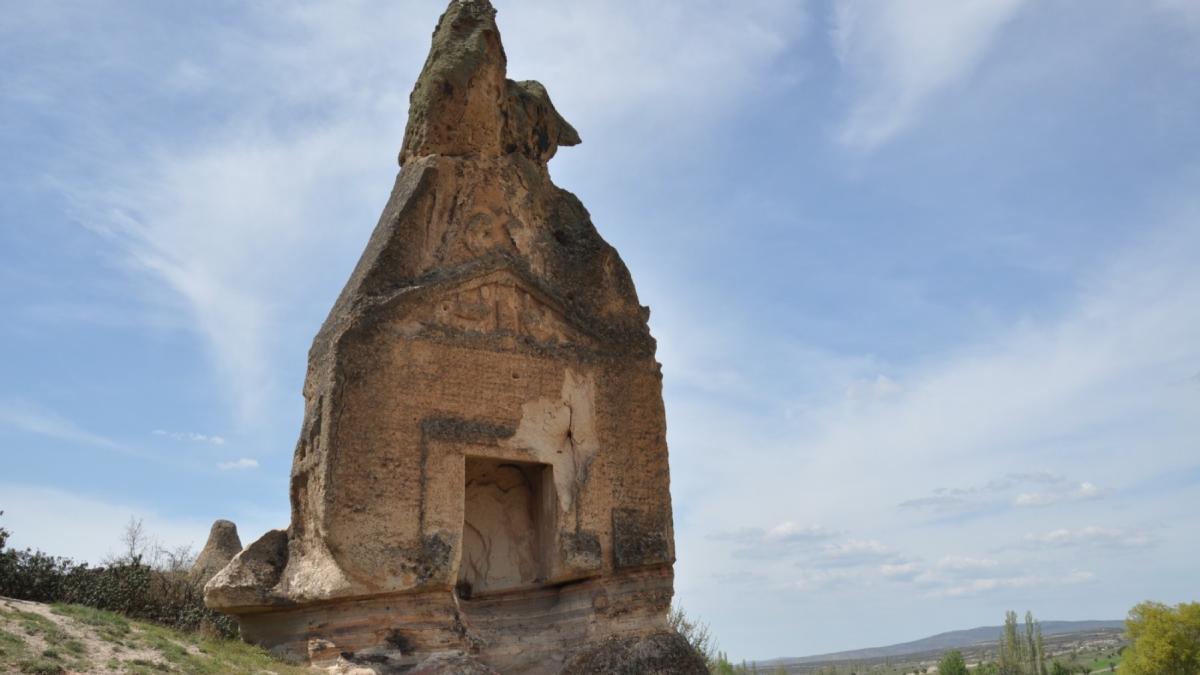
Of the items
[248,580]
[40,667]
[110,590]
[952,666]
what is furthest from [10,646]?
[952,666]

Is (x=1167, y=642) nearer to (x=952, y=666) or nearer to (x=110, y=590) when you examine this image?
(x=952, y=666)

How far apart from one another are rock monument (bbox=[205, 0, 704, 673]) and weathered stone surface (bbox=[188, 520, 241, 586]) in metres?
6.34

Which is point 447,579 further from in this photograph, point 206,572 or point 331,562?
point 206,572

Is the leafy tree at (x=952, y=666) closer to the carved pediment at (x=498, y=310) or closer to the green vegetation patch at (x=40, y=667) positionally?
the carved pediment at (x=498, y=310)

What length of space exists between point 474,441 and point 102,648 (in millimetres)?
3456

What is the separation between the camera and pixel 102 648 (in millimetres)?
7895

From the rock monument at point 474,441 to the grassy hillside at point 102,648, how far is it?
0.47 metres

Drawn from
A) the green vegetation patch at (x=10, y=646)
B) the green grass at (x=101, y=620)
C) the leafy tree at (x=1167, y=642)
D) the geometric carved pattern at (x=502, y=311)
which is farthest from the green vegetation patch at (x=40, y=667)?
the leafy tree at (x=1167, y=642)

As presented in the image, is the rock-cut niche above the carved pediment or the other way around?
the other way around

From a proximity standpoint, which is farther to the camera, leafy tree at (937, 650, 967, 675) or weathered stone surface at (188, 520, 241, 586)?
leafy tree at (937, 650, 967, 675)

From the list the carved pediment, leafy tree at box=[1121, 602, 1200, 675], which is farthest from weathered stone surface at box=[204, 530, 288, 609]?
leafy tree at box=[1121, 602, 1200, 675]

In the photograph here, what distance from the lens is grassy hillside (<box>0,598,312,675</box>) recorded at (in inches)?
285

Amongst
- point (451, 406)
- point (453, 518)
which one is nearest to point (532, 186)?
point (451, 406)

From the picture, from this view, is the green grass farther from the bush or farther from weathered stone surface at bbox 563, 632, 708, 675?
weathered stone surface at bbox 563, 632, 708, 675
